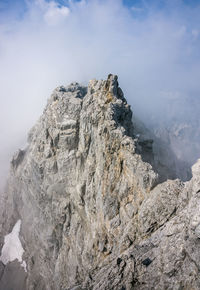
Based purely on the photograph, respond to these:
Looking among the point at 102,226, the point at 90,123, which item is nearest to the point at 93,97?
the point at 90,123

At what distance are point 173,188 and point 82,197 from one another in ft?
62.1

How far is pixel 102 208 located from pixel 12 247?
62.0 meters

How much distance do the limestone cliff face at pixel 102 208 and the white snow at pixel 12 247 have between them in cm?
1010

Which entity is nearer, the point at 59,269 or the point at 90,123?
the point at 90,123

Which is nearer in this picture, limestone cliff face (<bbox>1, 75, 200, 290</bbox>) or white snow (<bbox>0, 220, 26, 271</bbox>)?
limestone cliff face (<bbox>1, 75, 200, 290</bbox>)

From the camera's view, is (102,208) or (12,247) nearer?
(102,208)

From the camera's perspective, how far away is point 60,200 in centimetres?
4328

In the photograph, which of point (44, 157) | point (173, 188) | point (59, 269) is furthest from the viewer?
point (44, 157)

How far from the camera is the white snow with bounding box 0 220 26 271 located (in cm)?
7021

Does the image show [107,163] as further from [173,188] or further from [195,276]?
[195,276]

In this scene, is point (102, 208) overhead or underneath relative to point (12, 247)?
overhead

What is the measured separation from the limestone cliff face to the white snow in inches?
398

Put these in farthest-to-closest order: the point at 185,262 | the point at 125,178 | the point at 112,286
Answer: the point at 125,178
the point at 112,286
the point at 185,262

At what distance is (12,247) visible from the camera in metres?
73.1
